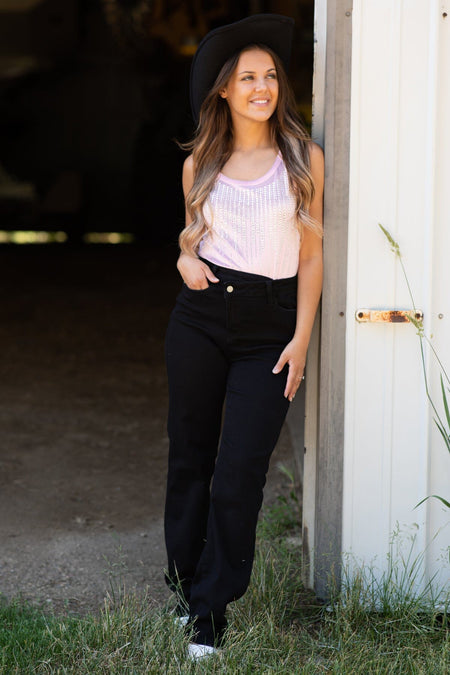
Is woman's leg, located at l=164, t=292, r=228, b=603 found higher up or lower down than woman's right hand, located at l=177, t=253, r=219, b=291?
lower down

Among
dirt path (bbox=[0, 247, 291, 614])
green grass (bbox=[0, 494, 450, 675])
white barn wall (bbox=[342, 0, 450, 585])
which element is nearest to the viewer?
green grass (bbox=[0, 494, 450, 675])

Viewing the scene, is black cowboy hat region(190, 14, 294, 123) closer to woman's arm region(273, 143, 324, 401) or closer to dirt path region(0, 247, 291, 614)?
woman's arm region(273, 143, 324, 401)

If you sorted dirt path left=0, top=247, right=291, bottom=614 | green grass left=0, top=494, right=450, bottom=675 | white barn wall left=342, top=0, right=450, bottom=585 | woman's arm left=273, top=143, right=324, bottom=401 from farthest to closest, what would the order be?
1. dirt path left=0, top=247, right=291, bottom=614
2. white barn wall left=342, top=0, right=450, bottom=585
3. woman's arm left=273, top=143, right=324, bottom=401
4. green grass left=0, top=494, right=450, bottom=675

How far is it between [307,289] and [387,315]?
0.34m

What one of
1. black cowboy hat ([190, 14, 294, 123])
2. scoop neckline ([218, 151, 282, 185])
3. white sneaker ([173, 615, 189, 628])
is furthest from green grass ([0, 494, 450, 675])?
black cowboy hat ([190, 14, 294, 123])

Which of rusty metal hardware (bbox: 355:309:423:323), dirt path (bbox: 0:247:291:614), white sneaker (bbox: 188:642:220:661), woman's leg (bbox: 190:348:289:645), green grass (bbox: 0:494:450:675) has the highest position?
rusty metal hardware (bbox: 355:309:423:323)

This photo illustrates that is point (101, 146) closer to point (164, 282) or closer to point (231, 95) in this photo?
point (164, 282)

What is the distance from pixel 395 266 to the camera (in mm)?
3074

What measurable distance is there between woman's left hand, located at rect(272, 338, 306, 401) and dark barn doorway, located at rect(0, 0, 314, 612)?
2.74 feet

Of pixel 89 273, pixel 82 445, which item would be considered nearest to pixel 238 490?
pixel 82 445

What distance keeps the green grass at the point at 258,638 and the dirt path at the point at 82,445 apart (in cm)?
36

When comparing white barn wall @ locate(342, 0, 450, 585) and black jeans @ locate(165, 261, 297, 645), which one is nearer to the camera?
black jeans @ locate(165, 261, 297, 645)

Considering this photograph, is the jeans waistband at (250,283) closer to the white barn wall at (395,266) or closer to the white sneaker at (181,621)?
the white barn wall at (395,266)

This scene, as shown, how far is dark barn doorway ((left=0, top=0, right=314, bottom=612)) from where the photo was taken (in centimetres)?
417
